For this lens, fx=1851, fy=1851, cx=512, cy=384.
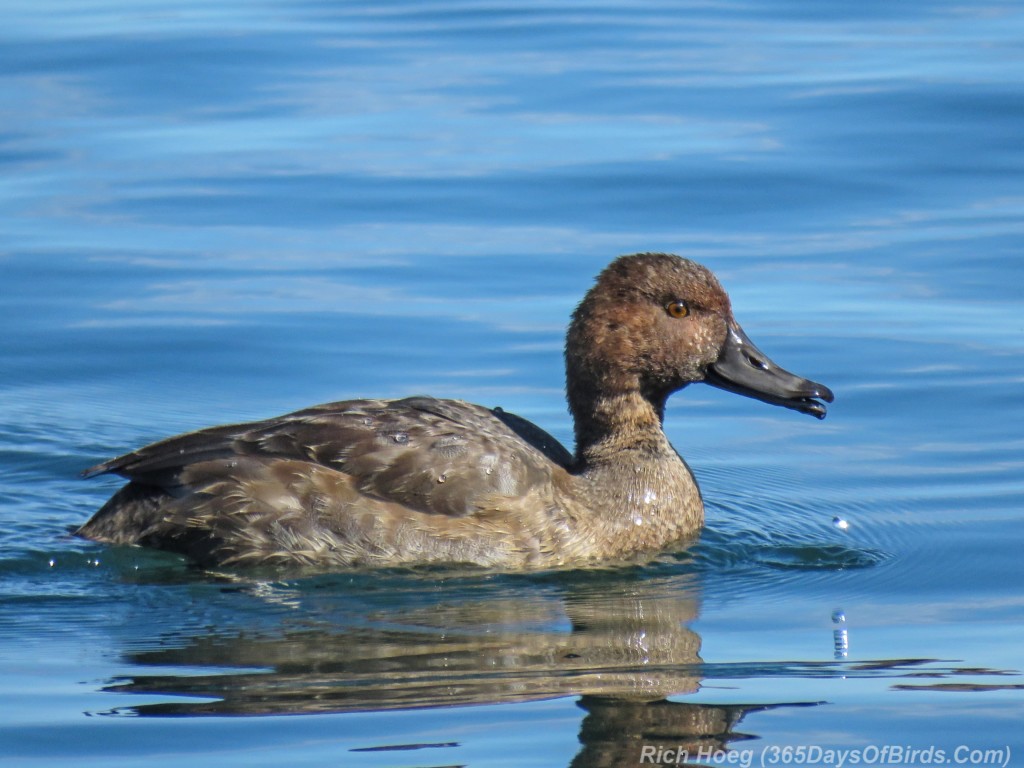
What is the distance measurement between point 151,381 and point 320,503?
2.82 meters

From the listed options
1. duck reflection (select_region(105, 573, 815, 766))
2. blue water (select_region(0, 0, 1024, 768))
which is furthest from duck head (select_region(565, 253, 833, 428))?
duck reflection (select_region(105, 573, 815, 766))

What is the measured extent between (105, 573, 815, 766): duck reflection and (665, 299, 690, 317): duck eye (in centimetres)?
140

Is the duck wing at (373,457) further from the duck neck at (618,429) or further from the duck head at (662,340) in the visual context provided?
the duck head at (662,340)

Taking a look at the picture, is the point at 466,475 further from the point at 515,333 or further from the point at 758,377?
the point at 515,333

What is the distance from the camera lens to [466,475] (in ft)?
26.8

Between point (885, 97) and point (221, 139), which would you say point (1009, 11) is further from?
point (221, 139)

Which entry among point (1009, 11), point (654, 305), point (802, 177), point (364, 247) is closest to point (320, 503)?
point (654, 305)

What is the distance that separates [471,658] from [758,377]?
2724mm

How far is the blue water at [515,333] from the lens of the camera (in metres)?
6.17

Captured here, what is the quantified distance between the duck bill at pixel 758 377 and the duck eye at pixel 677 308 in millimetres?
256

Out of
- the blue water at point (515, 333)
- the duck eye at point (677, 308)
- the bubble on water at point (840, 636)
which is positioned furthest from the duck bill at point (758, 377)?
the bubble on water at point (840, 636)

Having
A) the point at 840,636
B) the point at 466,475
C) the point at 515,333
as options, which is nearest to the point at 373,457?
the point at 466,475

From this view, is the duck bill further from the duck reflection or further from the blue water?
the duck reflection

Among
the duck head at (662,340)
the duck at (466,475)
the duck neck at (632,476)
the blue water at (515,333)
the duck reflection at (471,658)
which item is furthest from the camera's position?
the duck head at (662,340)
